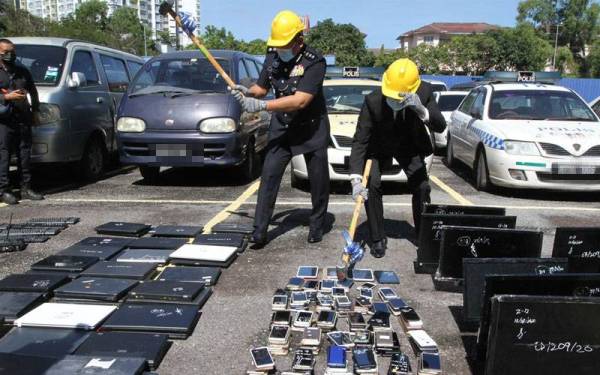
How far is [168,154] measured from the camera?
712 centimetres

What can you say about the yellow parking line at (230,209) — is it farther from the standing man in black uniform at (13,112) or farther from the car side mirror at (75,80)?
the car side mirror at (75,80)

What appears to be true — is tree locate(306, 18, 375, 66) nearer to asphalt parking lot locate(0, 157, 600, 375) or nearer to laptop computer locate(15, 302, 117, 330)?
asphalt parking lot locate(0, 157, 600, 375)

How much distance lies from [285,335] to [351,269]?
1.27m

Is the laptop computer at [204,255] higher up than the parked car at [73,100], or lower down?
lower down

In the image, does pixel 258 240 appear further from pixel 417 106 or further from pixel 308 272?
pixel 417 106

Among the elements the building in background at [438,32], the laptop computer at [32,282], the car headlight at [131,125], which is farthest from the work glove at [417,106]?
the building in background at [438,32]

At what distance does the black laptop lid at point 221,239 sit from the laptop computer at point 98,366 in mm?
2100

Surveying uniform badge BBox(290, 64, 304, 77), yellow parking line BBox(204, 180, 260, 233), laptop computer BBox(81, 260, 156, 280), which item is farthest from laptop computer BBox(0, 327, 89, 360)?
uniform badge BBox(290, 64, 304, 77)

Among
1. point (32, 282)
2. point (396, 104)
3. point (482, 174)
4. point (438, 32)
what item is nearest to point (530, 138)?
point (482, 174)

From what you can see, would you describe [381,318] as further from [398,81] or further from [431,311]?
[398,81]

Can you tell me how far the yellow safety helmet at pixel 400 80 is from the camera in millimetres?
4242

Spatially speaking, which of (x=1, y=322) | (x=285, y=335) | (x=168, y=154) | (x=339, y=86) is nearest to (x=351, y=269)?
(x=285, y=335)

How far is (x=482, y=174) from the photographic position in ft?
24.9

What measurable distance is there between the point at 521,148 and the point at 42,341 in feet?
19.3
